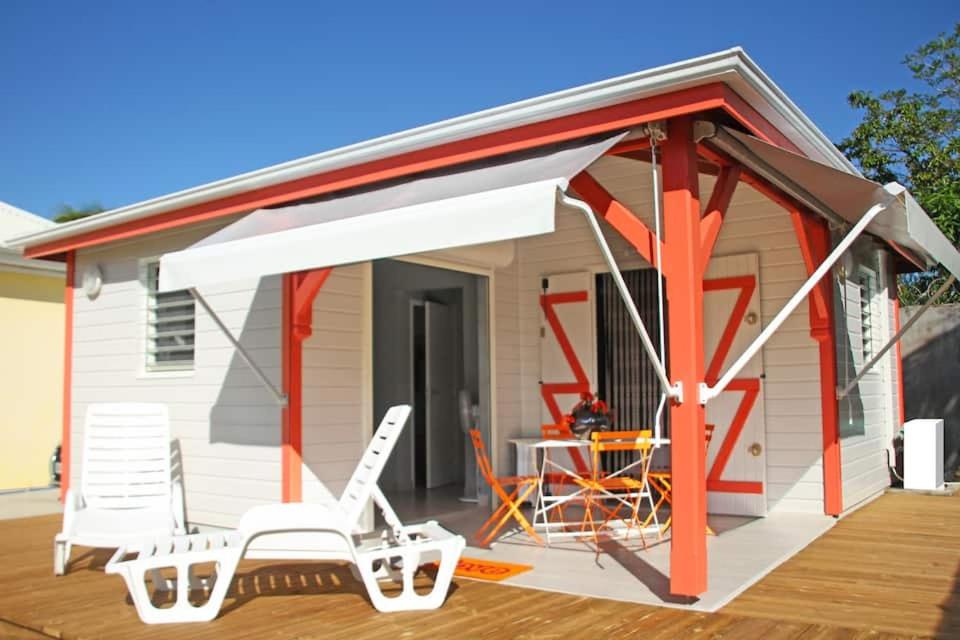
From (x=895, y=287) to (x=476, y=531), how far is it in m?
6.94

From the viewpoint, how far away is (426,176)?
578cm

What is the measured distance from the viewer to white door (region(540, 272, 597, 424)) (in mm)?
8672

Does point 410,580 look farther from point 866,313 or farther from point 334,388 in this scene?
point 866,313

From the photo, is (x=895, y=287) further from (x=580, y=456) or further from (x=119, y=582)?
(x=119, y=582)

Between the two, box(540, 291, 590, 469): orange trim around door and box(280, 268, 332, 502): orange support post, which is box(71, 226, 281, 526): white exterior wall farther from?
box(540, 291, 590, 469): orange trim around door

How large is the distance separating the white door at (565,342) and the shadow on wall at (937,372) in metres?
5.39

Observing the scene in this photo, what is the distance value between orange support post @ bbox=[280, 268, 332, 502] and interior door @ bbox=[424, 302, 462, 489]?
124 inches

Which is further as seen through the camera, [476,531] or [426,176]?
[476,531]

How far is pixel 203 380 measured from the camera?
7395 millimetres

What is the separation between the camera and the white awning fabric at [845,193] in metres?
5.06

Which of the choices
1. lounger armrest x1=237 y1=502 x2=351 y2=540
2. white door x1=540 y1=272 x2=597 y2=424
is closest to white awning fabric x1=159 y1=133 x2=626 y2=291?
lounger armrest x1=237 y1=502 x2=351 y2=540

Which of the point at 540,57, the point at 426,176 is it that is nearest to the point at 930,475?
the point at 426,176

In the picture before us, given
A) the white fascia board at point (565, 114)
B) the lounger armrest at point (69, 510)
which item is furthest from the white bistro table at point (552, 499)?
the lounger armrest at point (69, 510)

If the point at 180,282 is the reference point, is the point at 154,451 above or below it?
below
